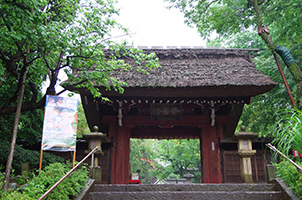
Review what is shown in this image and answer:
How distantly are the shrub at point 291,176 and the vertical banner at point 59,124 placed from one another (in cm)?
438

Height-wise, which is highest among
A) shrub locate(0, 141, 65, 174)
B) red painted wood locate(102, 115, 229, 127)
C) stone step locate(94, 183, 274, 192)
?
red painted wood locate(102, 115, 229, 127)

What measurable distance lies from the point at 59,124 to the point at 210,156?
5673 mm

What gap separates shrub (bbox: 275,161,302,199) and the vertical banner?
14.4ft

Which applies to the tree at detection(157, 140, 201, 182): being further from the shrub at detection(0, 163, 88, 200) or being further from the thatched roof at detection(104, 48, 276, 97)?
the shrub at detection(0, 163, 88, 200)

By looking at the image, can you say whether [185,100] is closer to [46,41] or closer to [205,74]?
[205,74]

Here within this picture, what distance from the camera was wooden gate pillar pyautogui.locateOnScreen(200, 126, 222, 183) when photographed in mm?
8703

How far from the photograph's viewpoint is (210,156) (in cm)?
894

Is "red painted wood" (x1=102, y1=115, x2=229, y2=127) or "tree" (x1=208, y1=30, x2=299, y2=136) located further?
"tree" (x1=208, y1=30, x2=299, y2=136)

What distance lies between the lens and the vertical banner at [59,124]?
521cm

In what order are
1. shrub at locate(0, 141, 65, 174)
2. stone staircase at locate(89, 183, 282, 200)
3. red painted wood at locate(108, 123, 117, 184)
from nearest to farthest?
1. stone staircase at locate(89, 183, 282, 200)
2. shrub at locate(0, 141, 65, 174)
3. red painted wood at locate(108, 123, 117, 184)

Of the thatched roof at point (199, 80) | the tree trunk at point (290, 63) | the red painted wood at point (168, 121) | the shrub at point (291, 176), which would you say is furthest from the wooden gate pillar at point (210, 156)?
→ the shrub at point (291, 176)

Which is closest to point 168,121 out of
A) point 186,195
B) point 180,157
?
point 186,195

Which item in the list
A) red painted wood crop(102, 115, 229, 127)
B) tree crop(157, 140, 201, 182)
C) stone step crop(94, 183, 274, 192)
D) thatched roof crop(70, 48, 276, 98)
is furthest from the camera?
tree crop(157, 140, 201, 182)

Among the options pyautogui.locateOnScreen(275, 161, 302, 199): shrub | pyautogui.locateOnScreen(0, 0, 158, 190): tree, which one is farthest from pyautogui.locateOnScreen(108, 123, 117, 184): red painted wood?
pyautogui.locateOnScreen(275, 161, 302, 199): shrub
